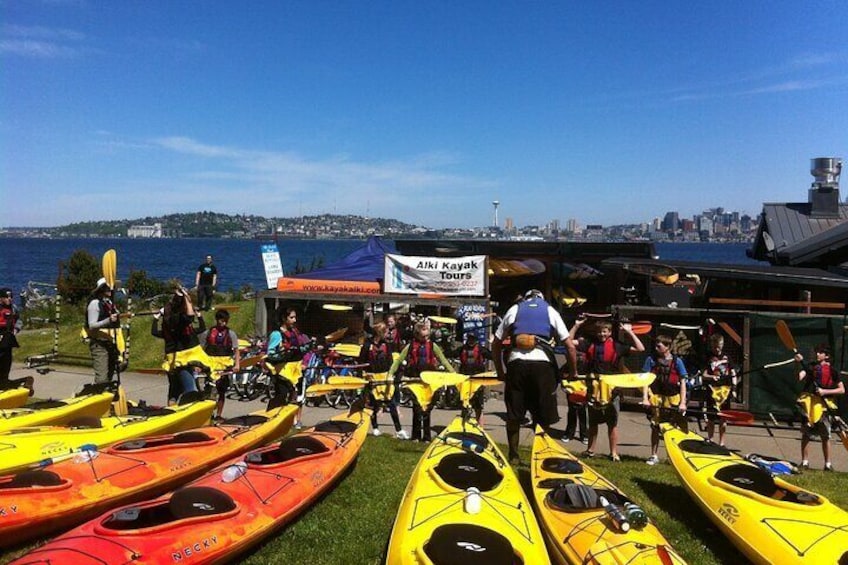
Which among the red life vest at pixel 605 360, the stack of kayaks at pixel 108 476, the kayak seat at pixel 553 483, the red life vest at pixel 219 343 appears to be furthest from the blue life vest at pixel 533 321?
the red life vest at pixel 219 343

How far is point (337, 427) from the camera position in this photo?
7906 millimetres

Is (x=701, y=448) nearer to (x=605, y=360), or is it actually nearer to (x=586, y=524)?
(x=605, y=360)

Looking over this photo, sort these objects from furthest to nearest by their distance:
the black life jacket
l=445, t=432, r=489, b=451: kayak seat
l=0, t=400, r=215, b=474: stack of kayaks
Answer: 1. the black life jacket
2. l=445, t=432, r=489, b=451: kayak seat
3. l=0, t=400, r=215, b=474: stack of kayaks

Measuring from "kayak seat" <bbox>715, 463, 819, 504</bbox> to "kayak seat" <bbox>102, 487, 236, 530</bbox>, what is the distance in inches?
185

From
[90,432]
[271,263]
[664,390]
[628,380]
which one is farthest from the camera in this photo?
[271,263]

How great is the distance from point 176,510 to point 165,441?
90.4 inches

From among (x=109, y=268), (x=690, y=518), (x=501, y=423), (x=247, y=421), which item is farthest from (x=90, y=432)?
(x=690, y=518)

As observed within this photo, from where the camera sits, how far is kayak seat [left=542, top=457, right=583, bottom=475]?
21.2ft

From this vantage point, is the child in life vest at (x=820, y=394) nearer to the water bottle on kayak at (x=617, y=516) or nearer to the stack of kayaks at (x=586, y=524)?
the stack of kayaks at (x=586, y=524)

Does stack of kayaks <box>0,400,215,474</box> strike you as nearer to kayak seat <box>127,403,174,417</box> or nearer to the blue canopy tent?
kayak seat <box>127,403,174,417</box>

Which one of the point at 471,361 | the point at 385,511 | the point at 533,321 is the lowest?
the point at 385,511

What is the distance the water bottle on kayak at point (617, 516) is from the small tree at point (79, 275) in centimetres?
2588

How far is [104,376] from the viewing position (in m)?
10.2

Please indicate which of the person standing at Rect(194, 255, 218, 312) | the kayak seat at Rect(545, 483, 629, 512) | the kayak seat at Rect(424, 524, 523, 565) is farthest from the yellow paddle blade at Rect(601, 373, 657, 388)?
the person standing at Rect(194, 255, 218, 312)
